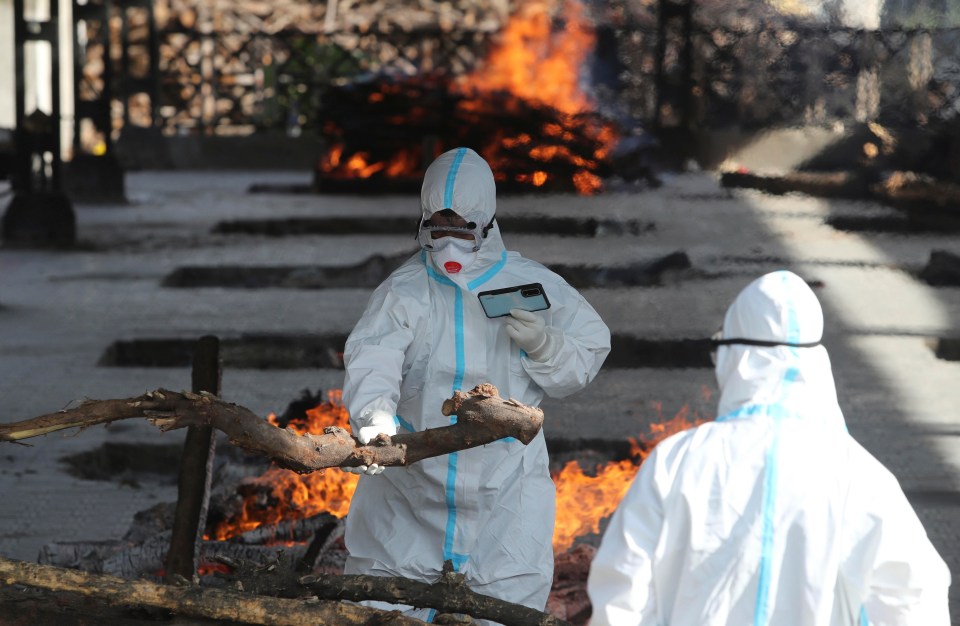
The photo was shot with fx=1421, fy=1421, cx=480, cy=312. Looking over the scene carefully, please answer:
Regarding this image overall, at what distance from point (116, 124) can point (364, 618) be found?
18595mm

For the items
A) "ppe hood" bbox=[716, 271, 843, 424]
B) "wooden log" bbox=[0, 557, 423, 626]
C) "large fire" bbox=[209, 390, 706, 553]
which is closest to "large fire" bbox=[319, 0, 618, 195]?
"large fire" bbox=[209, 390, 706, 553]

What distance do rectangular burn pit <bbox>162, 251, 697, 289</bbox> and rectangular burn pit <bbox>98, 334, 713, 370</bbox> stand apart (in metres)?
1.50

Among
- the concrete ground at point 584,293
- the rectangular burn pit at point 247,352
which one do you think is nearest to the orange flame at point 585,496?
the concrete ground at point 584,293

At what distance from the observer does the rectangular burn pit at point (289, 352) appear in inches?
338

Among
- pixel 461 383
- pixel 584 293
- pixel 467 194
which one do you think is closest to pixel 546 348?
pixel 461 383

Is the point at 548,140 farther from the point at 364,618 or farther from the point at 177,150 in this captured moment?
the point at 364,618

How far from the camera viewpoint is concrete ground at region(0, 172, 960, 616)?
6398 mm

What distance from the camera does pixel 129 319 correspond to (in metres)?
9.73

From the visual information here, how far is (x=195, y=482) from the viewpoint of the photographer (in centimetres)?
425

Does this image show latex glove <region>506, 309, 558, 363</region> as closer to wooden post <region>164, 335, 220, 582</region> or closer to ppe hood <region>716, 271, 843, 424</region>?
ppe hood <region>716, 271, 843, 424</region>

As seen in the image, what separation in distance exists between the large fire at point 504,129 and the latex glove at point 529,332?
11.0 m

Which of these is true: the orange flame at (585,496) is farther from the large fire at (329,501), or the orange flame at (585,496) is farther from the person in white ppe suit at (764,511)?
the person in white ppe suit at (764,511)

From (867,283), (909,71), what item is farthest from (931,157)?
(867,283)

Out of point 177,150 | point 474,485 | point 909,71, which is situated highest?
point 909,71
